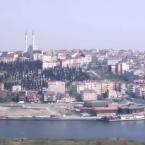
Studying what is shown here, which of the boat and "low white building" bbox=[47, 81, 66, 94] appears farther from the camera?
"low white building" bbox=[47, 81, 66, 94]

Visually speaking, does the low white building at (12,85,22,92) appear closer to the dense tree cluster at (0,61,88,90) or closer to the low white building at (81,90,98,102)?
the dense tree cluster at (0,61,88,90)

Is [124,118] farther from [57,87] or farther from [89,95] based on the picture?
[57,87]

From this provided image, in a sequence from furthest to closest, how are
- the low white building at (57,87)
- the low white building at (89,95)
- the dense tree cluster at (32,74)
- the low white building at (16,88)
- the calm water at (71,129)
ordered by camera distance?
the dense tree cluster at (32,74), the low white building at (57,87), the low white building at (16,88), the low white building at (89,95), the calm water at (71,129)

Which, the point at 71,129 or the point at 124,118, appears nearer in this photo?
the point at 71,129

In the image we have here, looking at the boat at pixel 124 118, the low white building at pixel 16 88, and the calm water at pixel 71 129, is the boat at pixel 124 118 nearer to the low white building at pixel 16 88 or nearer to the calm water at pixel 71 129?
the calm water at pixel 71 129

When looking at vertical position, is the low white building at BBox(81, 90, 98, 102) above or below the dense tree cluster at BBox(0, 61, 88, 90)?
below

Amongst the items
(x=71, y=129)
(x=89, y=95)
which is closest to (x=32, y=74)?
(x=89, y=95)

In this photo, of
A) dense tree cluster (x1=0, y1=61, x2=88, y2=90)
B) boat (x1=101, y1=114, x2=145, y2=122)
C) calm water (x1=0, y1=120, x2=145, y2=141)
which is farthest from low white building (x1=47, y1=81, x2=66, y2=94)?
calm water (x1=0, y1=120, x2=145, y2=141)

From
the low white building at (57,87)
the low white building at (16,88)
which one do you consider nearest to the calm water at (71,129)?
the low white building at (16,88)
